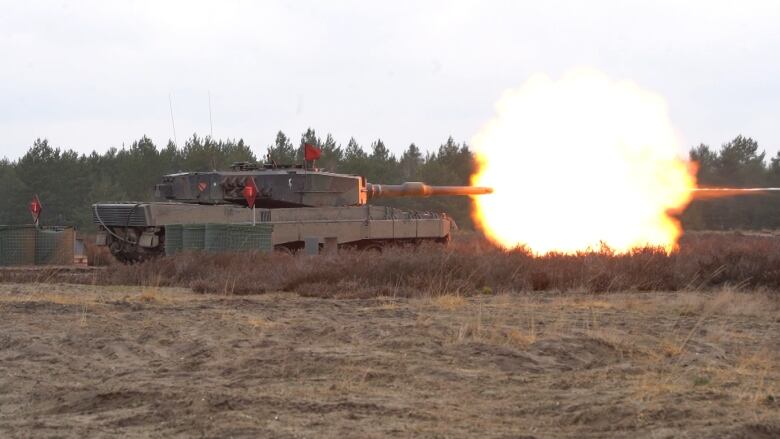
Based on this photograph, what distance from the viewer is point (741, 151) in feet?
215

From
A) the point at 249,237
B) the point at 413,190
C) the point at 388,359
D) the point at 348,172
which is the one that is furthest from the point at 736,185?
the point at 388,359

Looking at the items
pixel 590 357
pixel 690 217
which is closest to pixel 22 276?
pixel 590 357

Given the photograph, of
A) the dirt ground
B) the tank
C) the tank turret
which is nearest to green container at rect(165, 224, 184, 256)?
the tank

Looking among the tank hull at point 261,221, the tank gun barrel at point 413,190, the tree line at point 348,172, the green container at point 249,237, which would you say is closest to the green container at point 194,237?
the green container at point 249,237

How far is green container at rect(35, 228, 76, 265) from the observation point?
2386 centimetres

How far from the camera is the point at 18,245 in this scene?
2348 cm

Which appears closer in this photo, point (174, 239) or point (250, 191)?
point (174, 239)

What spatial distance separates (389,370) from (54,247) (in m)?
17.3

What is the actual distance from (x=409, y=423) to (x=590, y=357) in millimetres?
3058

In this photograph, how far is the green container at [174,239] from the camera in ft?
73.4

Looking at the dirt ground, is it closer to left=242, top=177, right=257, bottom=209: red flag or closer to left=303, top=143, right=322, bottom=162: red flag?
left=242, top=177, right=257, bottom=209: red flag

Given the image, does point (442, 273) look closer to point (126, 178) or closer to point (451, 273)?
point (451, 273)

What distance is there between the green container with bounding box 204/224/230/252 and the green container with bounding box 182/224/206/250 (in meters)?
0.10

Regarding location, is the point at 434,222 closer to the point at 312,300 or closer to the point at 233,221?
the point at 233,221
